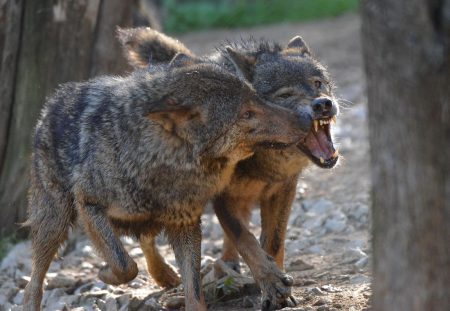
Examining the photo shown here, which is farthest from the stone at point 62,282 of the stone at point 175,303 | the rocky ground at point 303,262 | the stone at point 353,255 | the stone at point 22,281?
the stone at point 353,255

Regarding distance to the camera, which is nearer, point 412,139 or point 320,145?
point 412,139

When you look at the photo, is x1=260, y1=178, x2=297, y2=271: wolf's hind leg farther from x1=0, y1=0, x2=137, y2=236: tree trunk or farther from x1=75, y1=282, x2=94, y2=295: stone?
x1=0, y1=0, x2=137, y2=236: tree trunk

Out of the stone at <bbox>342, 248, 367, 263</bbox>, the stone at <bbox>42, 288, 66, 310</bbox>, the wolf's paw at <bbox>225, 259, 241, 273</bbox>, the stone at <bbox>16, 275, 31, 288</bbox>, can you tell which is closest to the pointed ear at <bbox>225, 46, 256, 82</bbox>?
the wolf's paw at <bbox>225, 259, 241, 273</bbox>

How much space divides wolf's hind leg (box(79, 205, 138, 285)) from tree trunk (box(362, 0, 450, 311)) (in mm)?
2635

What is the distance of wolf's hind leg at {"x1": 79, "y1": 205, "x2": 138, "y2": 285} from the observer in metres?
6.11

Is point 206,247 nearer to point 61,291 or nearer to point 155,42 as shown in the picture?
point 61,291

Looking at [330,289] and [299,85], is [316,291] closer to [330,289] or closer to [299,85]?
[330,289]

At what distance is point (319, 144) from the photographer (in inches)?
242

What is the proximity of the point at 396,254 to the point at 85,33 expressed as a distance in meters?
5.27

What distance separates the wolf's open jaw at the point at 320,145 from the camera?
20.0 feet

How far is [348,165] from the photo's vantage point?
10.8 m

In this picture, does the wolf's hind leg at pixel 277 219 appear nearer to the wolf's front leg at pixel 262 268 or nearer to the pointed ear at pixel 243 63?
the wolf's front leg at pixel 262 268

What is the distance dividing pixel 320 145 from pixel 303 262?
59.0 inches

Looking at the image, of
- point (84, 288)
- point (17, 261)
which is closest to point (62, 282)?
point (84, 288)
